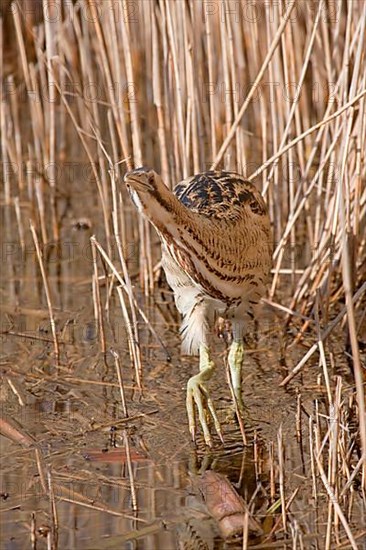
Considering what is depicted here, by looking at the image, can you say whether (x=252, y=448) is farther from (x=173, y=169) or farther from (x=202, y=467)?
(x=173, y=169)

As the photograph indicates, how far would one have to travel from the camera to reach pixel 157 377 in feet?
13.4

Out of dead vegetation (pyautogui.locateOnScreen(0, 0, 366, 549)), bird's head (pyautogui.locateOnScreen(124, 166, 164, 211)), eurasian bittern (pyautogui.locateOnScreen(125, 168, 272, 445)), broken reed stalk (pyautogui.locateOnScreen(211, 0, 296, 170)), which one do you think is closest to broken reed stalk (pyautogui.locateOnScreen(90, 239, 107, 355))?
dead vegetation (pyautogui.locateOnScreen(0, 0, 366, 549))

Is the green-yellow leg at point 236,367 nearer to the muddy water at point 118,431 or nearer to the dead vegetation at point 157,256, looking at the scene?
the muddy water at point 118,431

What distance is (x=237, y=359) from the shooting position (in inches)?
153

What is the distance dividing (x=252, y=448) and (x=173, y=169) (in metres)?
1.56

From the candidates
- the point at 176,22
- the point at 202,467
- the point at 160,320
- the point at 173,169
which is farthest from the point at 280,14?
the point at 202,467

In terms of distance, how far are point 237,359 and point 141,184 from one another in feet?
4.26

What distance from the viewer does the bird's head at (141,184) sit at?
2684mm

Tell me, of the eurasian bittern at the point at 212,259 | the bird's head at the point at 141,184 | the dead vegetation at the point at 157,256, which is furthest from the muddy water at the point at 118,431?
the bird's head at the point at 141,184

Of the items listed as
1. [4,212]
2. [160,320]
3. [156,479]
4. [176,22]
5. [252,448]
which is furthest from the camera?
[4,212]

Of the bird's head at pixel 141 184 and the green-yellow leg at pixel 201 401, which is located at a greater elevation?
the bird's head at pixel 141 184

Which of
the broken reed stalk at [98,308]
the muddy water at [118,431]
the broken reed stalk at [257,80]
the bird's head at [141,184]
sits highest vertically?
the broken reed stalk at [257,80]

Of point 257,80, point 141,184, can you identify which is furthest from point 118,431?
point 257,80

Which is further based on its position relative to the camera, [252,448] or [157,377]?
[157,377]
